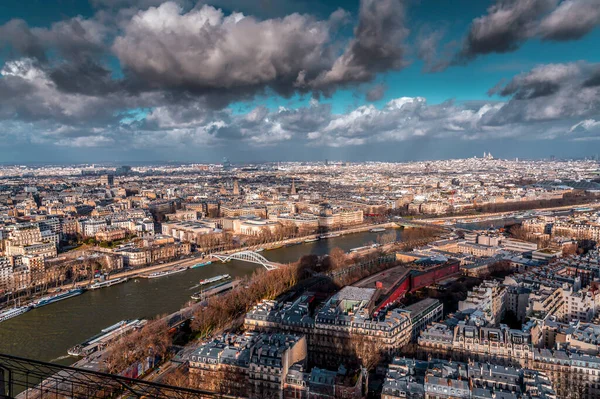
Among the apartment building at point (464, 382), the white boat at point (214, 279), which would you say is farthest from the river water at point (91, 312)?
the apartment building at point (464, 382)

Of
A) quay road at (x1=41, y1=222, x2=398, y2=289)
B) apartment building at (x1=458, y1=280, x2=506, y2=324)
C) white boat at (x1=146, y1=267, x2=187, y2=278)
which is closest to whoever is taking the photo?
apartment building at (x1=458, y1=280, x2=506, y2=324)

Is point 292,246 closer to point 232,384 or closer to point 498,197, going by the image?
point 232,384

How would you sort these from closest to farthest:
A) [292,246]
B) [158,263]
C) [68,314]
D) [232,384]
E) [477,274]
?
[232,384]
[68,314]
[477,274]
[158,263]
[292,246]

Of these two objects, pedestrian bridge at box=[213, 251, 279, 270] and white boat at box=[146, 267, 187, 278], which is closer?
white boat at box=[146, 267, 187, 278]

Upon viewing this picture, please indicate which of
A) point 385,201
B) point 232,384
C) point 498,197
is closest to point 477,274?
point 232,384

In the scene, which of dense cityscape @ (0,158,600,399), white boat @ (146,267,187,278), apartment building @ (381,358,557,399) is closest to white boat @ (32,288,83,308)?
dense cityscape @ (0,158,600,399)

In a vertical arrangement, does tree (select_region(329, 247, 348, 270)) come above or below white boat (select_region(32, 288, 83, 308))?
above

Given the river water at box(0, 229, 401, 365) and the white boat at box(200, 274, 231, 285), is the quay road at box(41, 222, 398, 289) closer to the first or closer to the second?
the river water at box(0, 229, 401, 365)
